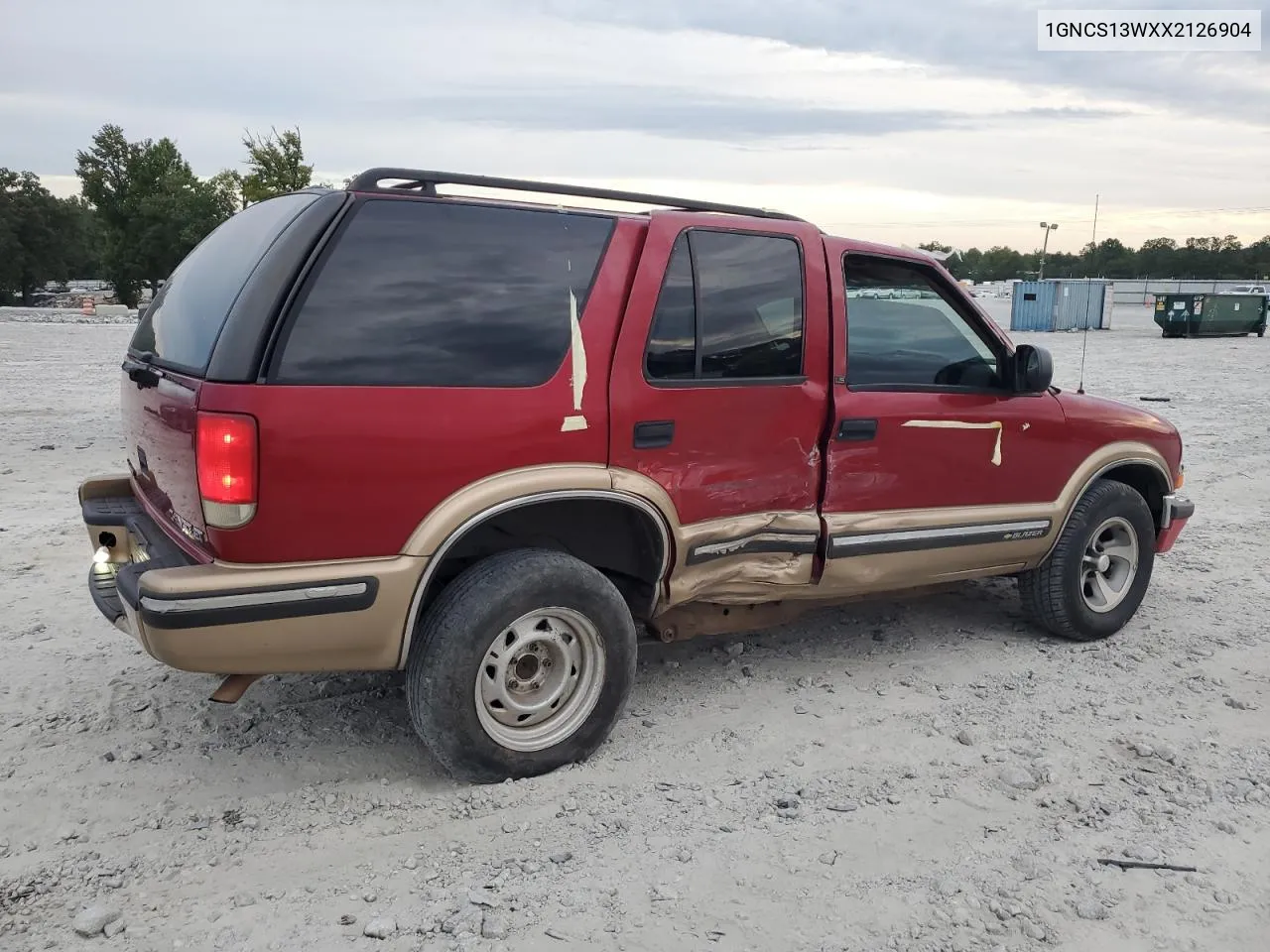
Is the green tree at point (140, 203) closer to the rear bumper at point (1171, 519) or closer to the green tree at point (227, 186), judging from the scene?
the green tree at point (227, 186)

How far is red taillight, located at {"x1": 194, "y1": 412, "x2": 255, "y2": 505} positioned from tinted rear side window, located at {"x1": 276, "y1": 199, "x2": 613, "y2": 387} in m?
0.20

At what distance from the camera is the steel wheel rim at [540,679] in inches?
134

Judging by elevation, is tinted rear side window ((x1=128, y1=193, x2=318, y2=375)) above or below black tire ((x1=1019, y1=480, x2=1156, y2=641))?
above

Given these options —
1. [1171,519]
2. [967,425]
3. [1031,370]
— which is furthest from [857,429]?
[1171,519]

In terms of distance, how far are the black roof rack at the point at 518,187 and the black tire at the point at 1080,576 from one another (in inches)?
83.7

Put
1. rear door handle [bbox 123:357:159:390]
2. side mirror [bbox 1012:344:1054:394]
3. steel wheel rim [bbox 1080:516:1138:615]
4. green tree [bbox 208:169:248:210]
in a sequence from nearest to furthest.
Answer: rear door handle [bbox 123:357:159:390] → side mirror [bbox 1012:344:1054:394] → steel wheel rim [bbox 1080:516:1138:615] → green tree [bbox 208:169:248:210]

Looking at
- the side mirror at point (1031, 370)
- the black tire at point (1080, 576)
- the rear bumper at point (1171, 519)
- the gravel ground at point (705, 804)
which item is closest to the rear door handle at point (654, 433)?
the gravel ground at point (705, 804)

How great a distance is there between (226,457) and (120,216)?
69.1 metres

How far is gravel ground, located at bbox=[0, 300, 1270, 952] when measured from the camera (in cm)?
279

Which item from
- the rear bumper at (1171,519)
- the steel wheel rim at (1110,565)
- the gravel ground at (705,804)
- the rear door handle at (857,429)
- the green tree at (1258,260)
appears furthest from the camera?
the green tree at (1258,260)

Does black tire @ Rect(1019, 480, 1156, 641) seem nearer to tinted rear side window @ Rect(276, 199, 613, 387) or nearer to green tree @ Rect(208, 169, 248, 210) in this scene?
tinted rear side window @ Rect(276, 199, 613, 387)

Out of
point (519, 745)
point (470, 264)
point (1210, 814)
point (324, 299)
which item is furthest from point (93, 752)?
point (1210, 814)

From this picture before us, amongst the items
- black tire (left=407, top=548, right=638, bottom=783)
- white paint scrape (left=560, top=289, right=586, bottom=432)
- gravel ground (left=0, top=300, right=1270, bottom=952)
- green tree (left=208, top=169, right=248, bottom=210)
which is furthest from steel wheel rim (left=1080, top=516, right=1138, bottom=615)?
green tree (left=208, top=169, right=248, bottom=210)

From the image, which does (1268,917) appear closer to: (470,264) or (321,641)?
(321,641)
